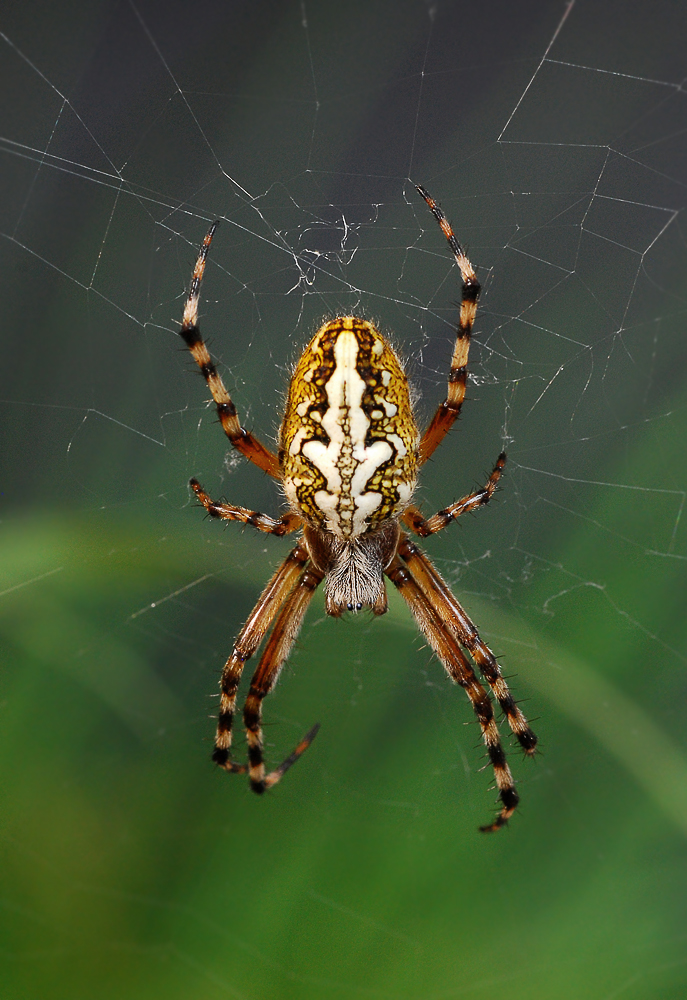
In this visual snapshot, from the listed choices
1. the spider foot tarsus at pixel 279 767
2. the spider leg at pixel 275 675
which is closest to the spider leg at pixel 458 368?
the spider leg at pixel 275 675

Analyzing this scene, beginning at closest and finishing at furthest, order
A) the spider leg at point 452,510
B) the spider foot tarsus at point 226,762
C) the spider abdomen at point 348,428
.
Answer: the spider abdomen at point 348,428, the spider leg at point 452,510, the spider foot tarsus at point 226,762

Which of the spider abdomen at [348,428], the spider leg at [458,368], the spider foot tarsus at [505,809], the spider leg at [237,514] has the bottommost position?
the spider foot tarsus at [505,809]

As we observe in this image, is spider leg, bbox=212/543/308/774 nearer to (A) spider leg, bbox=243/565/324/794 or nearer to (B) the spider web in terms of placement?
(A) spider leg, bbox=243/565/324/794

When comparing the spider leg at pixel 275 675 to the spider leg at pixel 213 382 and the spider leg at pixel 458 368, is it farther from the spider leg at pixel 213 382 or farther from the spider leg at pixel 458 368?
the spider leg at pixel 458 368

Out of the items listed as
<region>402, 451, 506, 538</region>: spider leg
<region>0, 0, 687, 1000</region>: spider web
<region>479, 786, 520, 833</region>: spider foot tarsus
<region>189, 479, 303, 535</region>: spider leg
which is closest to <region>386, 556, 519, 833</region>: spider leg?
<region>479, 786, 520, 833</region>: spider foot tarsus

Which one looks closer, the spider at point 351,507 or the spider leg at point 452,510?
the spider at point 351,507

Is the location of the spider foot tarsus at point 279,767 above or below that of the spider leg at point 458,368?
below

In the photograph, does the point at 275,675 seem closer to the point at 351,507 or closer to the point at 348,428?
the point at 351,507

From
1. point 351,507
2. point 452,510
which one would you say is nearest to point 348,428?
point 351,507

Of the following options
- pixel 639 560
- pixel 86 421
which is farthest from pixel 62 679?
pixel 639 560
